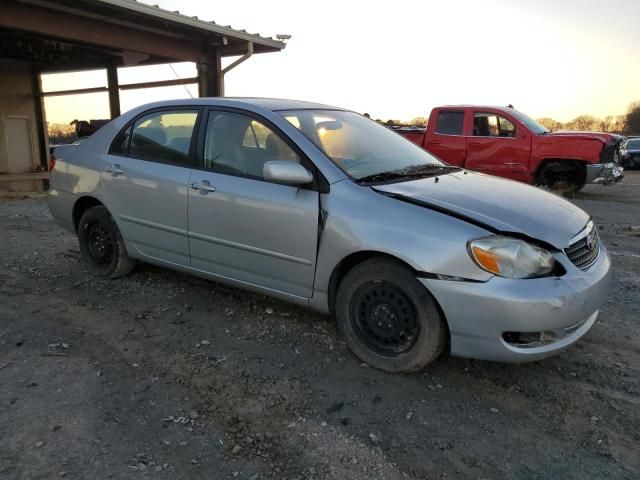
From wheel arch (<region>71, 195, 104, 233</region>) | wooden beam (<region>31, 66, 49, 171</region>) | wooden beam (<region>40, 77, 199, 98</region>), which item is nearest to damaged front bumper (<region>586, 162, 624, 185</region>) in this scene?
wooden beam (<region>40, 77, 199, 98</region>)

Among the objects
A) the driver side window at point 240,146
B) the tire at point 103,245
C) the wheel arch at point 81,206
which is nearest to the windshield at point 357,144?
the driver side window at point 240,146

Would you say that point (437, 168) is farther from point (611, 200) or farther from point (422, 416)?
point (611, 200)

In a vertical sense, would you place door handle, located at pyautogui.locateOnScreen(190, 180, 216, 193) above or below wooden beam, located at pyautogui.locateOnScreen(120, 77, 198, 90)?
below

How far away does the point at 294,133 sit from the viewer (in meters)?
3.50

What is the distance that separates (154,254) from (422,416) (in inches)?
102

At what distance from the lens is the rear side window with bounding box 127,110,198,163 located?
404 cm

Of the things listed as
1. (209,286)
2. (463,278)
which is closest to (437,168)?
(463,278)

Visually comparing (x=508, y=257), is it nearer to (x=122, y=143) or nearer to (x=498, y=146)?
(x=122, y=143)

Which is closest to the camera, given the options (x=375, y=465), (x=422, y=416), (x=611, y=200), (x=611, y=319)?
(x=375, y=465)

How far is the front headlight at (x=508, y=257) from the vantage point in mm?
2699

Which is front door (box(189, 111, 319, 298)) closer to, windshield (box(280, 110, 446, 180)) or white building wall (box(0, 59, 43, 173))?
windshield (box(280, 110, 446, 180))

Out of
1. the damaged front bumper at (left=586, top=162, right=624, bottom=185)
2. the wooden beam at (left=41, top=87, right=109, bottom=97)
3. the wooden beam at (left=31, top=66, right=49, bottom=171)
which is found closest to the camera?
the damaged front bumper at (left=586, top=162, right=624, bottom=185)

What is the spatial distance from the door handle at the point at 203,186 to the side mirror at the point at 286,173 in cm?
66

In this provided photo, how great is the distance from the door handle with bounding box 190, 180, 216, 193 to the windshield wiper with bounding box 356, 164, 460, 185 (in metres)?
1.12
